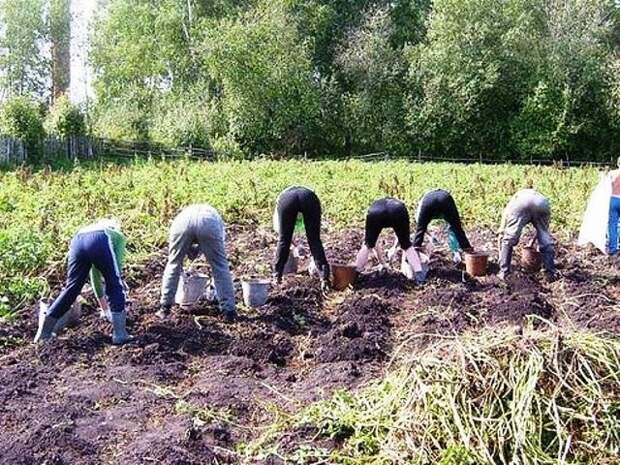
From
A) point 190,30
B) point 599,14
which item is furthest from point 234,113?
point 599,14

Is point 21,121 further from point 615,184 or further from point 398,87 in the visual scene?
point 615,184

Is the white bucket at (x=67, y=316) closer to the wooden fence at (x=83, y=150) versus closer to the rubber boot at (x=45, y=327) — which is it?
the rubber boot at (x=45, y=327)

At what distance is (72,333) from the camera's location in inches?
237

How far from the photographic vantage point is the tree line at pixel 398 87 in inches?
1121

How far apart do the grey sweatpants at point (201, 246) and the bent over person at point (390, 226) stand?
1.69 meters

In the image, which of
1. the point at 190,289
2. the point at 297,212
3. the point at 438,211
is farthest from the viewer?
the point at 438,211

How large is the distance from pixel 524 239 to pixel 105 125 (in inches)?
882

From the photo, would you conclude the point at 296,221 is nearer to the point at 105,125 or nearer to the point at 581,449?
the point at 581,449

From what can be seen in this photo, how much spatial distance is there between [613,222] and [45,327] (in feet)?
19.5

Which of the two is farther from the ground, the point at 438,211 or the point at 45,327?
the point at 438,211

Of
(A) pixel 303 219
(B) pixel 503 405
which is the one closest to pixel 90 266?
(A) pixel 303 219

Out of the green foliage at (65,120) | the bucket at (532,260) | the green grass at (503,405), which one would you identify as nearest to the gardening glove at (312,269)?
the bucket at (532,260)

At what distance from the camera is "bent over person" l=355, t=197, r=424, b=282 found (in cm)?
737

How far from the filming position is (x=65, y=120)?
2180cm
